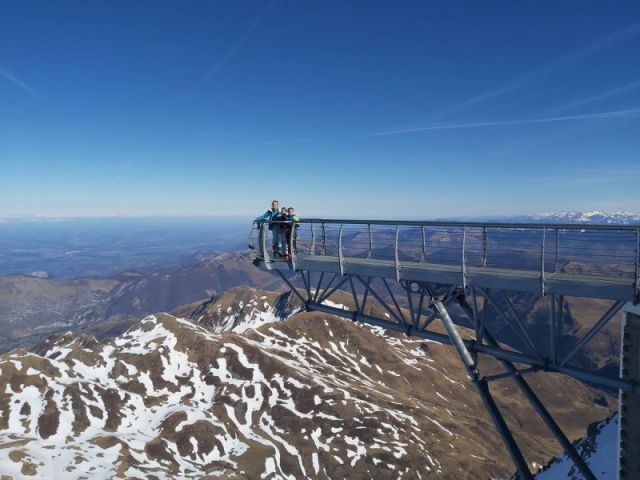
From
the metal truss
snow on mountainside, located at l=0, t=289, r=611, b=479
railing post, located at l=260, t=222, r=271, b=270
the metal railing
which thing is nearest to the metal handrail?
the metal railing

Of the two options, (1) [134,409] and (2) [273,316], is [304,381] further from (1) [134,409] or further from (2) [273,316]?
(2) [273,316]

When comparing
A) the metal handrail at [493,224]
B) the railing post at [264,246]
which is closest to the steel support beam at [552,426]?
the metal handrail at [493,224]

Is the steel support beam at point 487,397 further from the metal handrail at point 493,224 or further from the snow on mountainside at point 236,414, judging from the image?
the snow on mountainside at point 236,414

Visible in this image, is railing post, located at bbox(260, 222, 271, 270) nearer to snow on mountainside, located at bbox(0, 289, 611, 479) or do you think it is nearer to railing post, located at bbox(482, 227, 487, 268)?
railing post, located at bbox(482, 227, 487, 268)

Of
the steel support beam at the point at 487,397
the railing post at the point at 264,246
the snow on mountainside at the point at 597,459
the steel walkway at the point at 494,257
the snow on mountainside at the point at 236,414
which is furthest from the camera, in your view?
the snow on mountainside at the point at 236,414

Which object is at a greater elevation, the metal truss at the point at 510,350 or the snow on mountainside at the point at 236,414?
the metal truss at the point at 510,350

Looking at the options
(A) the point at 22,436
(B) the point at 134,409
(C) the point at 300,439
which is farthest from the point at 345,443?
(A) the point at 22,436
